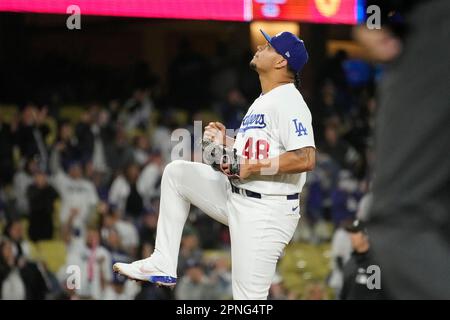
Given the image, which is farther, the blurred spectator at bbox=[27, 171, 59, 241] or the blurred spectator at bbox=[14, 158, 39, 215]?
the blurred spectator at bbox=[14, 158, 39, 215]

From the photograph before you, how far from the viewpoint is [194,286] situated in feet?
27.9

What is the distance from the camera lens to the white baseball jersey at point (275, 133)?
162 inches

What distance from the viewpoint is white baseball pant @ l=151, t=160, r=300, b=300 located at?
425cm

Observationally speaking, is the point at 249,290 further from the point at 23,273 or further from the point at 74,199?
the point at 74,199

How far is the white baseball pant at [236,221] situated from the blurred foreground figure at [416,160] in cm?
289

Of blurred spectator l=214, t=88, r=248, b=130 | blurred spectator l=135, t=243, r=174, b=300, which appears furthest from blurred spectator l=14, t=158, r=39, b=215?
blurred spectator l=135, t=243, r=174, b=300

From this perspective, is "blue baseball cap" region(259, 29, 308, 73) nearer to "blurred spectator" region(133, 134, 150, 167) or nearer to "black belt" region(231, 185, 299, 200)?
"black belt" region(231, 185, 299, 200)

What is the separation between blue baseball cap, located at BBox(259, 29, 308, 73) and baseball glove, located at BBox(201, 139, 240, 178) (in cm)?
52

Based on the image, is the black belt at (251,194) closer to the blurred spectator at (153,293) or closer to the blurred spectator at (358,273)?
the blurred spectator at (358,273)

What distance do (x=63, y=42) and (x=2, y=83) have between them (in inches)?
99.9

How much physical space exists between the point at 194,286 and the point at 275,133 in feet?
14.9

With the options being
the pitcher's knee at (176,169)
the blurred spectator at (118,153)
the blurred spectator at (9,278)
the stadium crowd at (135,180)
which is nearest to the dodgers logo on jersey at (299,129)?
the pitcher's knee at (176,169)
